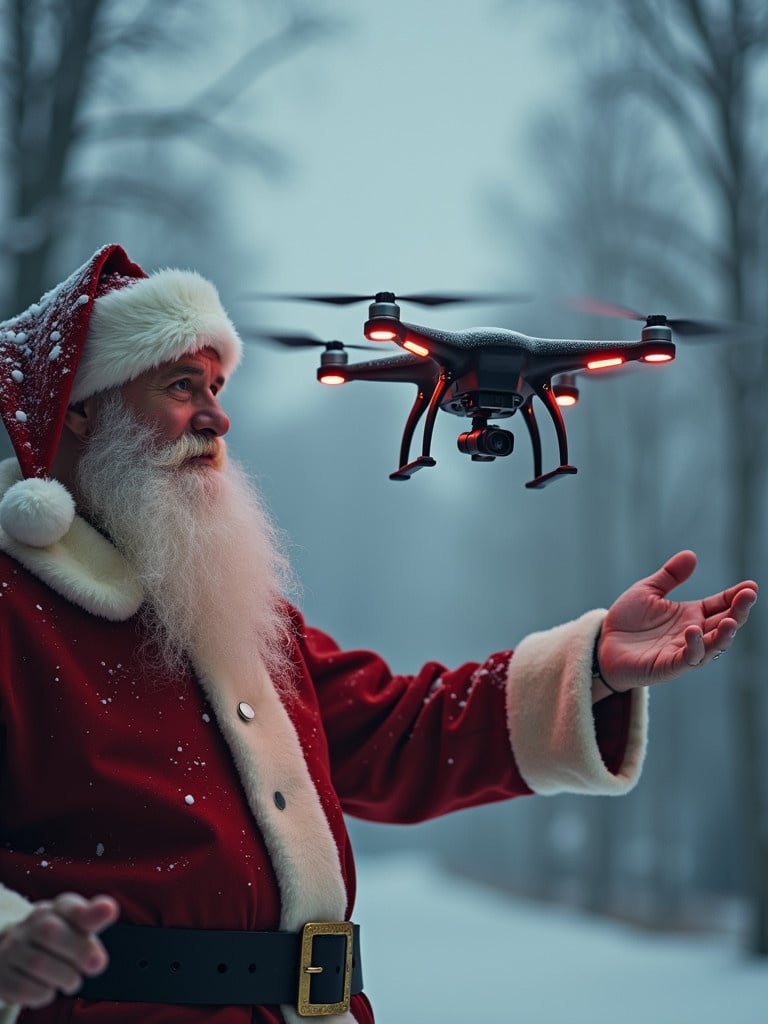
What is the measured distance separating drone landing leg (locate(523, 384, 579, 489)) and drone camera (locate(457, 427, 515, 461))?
2.3 inches

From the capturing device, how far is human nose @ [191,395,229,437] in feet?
5.43

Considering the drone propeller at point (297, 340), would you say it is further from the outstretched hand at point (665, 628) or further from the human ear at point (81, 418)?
the outstretched hand at point (665, 628)

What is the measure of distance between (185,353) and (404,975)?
3.44 meters

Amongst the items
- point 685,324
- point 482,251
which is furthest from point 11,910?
point 482,251

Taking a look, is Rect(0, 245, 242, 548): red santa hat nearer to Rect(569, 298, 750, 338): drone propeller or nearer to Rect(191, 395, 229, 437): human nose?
Rect(191, 395, 229, 437): human nose

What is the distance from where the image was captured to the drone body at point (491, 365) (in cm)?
131

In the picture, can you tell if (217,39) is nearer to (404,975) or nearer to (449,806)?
(449,806)

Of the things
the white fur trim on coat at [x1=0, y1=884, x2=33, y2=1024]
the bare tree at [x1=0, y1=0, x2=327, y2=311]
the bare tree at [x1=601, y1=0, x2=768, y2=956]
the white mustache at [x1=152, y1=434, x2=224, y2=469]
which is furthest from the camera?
the bare tree at [x1=601, y1=0, x2=768, y2=956]

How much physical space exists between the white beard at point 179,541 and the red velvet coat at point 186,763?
35 mm

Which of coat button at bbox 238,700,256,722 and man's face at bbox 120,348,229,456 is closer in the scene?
coat button at bbox 238,700,256,722

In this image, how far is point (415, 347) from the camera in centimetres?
131

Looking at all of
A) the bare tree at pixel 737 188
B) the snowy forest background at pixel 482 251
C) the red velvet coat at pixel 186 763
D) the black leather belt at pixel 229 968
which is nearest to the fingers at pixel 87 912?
the red velvet coat at pixel 186 763

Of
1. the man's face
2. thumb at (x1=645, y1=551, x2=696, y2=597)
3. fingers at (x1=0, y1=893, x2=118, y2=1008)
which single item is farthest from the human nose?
fingers at (x1=0, y1=893, x2=118, y2=1008)

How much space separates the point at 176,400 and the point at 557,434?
0.61 m
